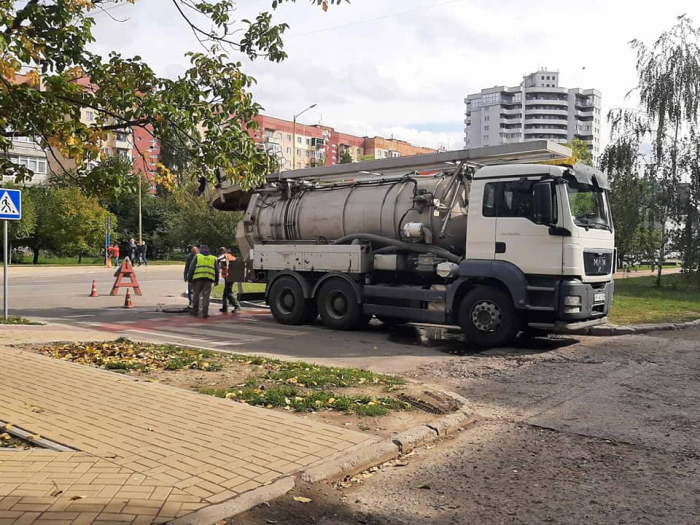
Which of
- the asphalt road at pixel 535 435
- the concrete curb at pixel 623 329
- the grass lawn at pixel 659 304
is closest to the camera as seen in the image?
the asphalt road at pixel 535 435

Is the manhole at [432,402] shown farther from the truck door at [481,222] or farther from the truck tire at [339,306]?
the truck tire at [339,306]

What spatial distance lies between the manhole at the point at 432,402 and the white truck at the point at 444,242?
4.14 meters

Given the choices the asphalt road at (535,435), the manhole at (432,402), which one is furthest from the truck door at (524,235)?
the manhole at (432,402)

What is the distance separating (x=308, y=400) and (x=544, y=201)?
19.2ft

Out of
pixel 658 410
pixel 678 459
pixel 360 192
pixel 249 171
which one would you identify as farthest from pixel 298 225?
pixel 678 459

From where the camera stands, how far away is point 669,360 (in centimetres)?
984

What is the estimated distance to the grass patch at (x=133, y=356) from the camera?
841 centimetres

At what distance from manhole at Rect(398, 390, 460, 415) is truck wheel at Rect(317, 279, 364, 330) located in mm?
5995

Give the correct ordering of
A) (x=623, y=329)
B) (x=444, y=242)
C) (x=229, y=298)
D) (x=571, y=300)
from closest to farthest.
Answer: (x=571, y=300) → (x=444, y=242) → (x=623, y=329) → (x=229, y=298)

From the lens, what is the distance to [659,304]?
17.8m

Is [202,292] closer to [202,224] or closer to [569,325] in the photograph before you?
[569,325]

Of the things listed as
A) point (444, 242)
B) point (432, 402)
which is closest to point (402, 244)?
point (444, 242)

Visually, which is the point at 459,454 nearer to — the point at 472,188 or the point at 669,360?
the point at 669,360

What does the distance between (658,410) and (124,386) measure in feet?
18.6
